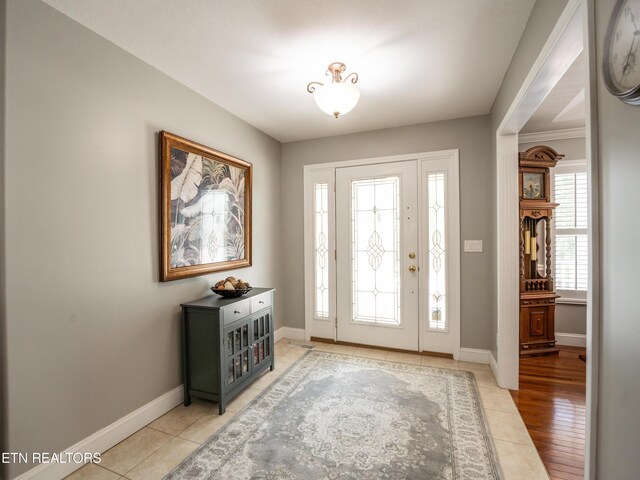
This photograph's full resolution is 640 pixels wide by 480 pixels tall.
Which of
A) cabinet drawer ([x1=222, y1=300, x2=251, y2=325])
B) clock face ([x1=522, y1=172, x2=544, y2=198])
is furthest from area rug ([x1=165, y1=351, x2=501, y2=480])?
clock face ([x1=522, y1=172, x2=544, y2=198])

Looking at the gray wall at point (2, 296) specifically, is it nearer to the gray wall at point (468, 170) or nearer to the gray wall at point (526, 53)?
the gray wall at point (526, 53)

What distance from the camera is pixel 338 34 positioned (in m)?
1.88

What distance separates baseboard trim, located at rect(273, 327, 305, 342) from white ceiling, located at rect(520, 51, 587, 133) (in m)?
3.64

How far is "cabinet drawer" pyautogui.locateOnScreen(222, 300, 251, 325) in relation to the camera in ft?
7.64

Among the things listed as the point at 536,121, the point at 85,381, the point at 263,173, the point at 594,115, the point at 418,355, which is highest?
the point at 536,121

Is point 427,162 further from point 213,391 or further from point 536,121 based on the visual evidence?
point 213,391

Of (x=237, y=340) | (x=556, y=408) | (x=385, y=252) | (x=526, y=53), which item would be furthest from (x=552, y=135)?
(x=237, y=340)

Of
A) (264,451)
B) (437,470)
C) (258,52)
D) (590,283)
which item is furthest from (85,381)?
(590,283)

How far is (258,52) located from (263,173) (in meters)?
1.67

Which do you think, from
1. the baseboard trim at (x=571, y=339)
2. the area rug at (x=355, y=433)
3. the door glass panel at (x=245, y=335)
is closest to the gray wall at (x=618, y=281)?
the area rug at (x=355, y=433)

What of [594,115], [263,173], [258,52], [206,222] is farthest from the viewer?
[263,173]

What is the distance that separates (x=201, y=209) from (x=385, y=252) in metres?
2.08

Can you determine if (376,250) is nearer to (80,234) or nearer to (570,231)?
(570,231)

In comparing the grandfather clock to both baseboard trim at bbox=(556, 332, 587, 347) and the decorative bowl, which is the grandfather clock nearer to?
baseboard trim at bbox=(556, 332, 587, 347)
